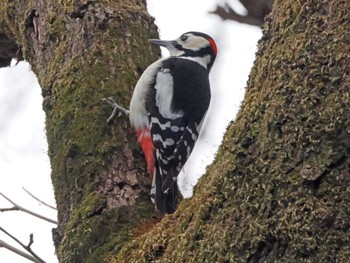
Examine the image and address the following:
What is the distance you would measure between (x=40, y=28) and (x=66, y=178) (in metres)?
0.90

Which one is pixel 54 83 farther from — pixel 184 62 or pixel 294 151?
pixel 294 151

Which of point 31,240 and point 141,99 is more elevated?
point 141,99

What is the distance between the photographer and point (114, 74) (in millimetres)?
3066

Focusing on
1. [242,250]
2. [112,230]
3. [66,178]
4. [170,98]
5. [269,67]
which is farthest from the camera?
[170,98]

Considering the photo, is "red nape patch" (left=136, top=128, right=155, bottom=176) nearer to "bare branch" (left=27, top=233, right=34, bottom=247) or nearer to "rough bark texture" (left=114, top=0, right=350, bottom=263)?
"bare branch" (left=27, top=233, right=34, bottom=247)

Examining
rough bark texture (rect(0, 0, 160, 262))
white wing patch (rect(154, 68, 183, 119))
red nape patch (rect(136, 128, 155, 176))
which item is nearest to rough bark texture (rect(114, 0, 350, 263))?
rough bark texture (rect(0, 0, 160, 262))

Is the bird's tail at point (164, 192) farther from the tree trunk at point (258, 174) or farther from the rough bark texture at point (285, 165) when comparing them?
the rough bark texture at point (285, 165)

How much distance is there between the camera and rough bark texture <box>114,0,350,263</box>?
5.44ft

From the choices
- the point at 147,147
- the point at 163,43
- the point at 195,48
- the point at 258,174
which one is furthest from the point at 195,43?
the point at 258,174

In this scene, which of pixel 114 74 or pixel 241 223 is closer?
pixel 241 223

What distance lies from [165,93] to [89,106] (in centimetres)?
93

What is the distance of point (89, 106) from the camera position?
9.60 ft

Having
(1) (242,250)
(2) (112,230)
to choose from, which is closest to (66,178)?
(2) (112,230)

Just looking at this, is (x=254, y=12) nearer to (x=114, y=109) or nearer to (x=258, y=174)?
(x=258, y=174)
